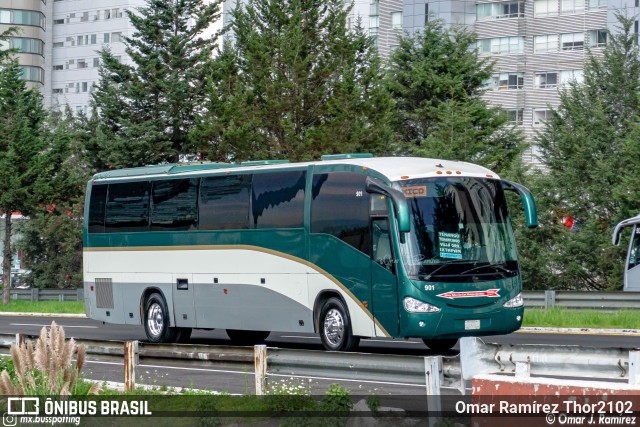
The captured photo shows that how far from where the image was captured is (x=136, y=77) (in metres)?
58.1

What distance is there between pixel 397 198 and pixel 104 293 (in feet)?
33.7

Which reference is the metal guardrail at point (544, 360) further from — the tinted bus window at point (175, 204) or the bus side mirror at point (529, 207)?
the tinted bus window at point (175, 204)

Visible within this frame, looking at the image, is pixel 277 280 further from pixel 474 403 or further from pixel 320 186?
pixel 474 403

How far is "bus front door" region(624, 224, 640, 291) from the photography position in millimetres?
43812

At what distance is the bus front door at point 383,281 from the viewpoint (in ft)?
69.3

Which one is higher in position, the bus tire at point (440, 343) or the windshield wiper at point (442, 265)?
the windshield wiper at point (442, 265)

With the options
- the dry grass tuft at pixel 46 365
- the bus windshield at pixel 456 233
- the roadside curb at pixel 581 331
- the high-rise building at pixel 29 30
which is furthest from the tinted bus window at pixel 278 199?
the high-rise building at pixel 29 30

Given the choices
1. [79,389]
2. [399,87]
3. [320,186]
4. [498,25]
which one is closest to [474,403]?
[79,389]

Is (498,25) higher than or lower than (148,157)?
higher

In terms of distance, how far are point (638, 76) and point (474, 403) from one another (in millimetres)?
53942

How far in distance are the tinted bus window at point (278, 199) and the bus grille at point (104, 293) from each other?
556cm

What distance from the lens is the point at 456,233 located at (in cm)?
2114

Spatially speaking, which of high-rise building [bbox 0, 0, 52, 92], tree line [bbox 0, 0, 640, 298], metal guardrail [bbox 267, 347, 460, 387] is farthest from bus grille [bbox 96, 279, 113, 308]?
high-rise building [bbox 0, 0, 52, 92]

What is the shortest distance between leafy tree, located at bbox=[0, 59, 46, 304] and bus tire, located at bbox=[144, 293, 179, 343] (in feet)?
82.8
